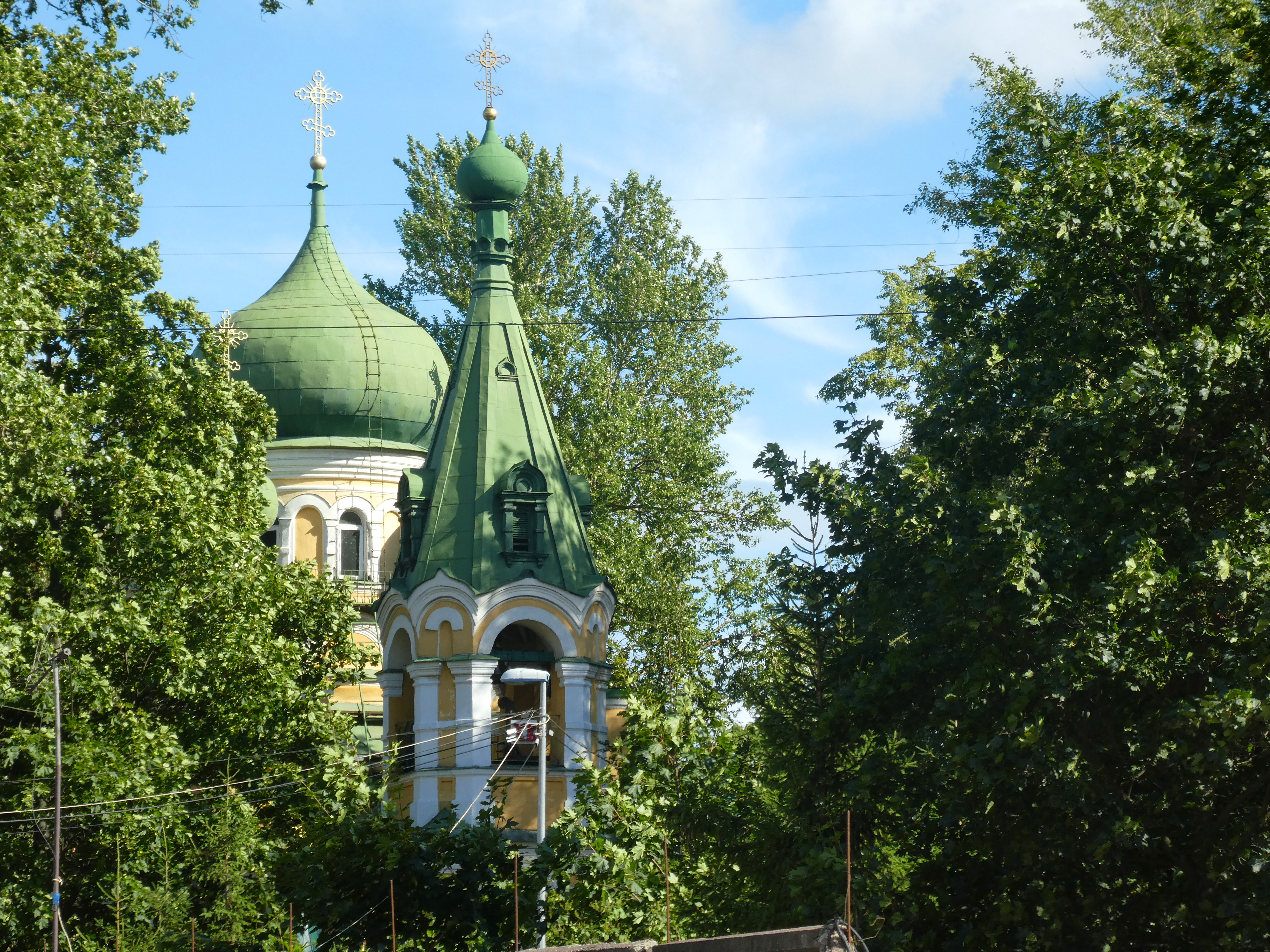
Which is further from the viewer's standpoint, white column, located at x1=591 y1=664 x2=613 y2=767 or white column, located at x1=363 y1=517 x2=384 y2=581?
white column, located at x1=363 y1=517 x2=384 y2=581

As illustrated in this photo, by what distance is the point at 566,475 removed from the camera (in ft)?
69.4

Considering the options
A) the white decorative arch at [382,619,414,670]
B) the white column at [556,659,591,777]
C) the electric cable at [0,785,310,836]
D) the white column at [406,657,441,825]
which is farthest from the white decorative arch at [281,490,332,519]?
the electric cable at [0,785,310,836]

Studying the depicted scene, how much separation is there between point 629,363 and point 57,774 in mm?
15449

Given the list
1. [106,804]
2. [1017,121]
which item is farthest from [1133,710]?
[106,804]

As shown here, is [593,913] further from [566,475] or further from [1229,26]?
[566,475]

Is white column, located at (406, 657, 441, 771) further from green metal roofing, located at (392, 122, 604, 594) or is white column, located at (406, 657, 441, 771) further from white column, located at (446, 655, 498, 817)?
green metal roofing, located at (392, 122, 604, 594)

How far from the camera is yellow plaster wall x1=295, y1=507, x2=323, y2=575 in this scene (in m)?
27.1

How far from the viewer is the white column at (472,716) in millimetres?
19141

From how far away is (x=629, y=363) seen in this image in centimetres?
2875

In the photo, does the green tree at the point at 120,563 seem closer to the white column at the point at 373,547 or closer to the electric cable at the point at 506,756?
the electric cable at the point at 506,756

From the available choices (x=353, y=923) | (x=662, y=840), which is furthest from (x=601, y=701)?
(x=353, y=923)

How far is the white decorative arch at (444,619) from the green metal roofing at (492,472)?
0.40 metres

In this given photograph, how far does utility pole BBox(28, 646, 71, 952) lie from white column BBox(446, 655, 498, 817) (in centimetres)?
472

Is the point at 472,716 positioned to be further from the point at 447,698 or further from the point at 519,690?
the point at 519,690
